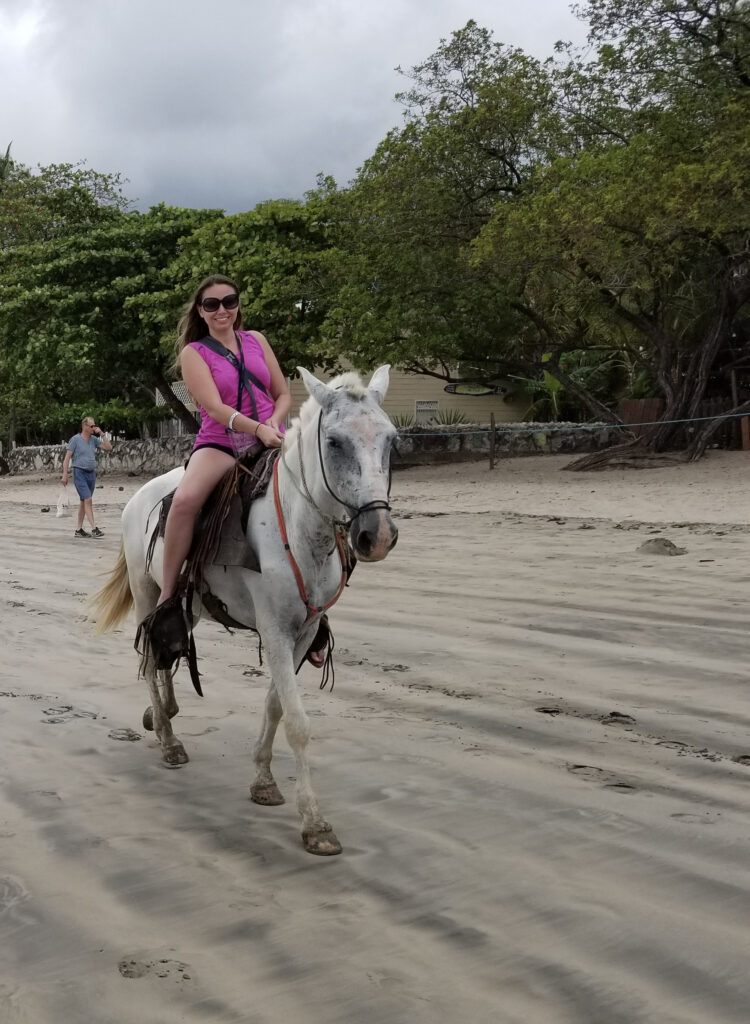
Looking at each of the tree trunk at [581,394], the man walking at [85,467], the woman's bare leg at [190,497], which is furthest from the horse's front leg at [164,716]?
the tree trunk at [581,394]

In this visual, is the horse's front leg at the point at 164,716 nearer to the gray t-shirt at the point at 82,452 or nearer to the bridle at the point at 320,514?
the bridle at the point at 320,514

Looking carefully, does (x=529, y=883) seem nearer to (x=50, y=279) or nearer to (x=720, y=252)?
(x=720, y=252)

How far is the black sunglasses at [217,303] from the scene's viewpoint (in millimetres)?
4668

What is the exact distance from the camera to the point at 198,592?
4.80 m

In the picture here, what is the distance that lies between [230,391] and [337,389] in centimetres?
86

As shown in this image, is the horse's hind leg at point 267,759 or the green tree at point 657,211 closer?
the horse's hind leg at point 267,759

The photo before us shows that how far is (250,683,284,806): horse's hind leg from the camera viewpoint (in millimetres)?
4387

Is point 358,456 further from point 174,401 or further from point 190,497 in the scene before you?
point 174,401

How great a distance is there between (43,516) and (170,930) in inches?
716

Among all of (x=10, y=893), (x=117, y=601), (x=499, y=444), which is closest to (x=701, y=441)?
(x=499, y=444)

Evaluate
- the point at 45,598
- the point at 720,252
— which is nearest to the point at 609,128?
the point at 720,252

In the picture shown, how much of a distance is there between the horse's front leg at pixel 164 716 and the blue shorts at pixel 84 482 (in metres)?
10.8

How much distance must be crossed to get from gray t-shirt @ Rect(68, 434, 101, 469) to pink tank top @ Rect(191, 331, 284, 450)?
40.1 feet

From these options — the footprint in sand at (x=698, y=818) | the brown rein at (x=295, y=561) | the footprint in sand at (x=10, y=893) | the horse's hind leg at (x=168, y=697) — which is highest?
the brown rein at (x=295, y=561)
